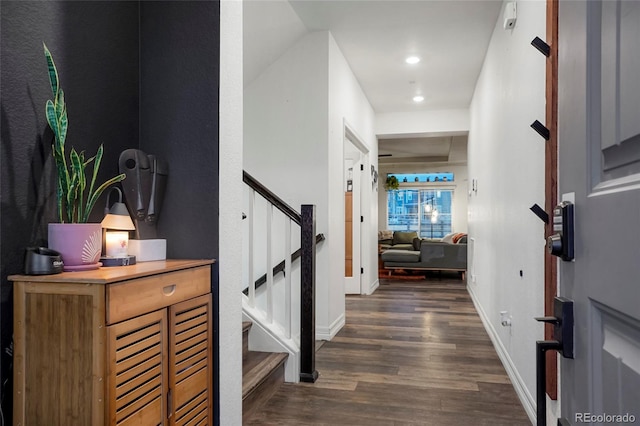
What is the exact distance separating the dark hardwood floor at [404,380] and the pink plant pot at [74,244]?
55.1 inches

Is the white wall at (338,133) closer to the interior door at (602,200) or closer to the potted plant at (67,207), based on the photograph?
the potted plant at (67,207)

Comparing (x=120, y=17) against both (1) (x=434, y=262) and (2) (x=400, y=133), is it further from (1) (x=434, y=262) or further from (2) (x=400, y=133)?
(1) (x=434, y=262)

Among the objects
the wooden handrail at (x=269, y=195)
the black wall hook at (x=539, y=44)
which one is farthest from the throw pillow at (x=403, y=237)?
the black wall hook at (x=539, y=44)

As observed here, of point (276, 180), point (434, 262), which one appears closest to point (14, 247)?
point (276, 180)

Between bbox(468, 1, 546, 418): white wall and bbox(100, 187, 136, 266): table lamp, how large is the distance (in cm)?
177

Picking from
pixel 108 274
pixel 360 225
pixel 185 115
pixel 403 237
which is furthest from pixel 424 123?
pixel 108 274

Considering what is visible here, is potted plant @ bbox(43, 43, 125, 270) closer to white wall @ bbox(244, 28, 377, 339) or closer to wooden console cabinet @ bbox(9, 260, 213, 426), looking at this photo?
wooden console cabinet @ bbox(9, 260, 213, 426)

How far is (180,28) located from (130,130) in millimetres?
452

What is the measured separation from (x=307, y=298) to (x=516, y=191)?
4.75ft

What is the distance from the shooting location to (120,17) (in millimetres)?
1748

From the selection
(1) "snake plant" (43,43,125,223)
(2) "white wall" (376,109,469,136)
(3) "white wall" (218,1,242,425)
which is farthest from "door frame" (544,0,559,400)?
(2) "white wall" (376,109,469,136)

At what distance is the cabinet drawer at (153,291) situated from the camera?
120 centimetres

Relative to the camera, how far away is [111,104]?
170 centimetres

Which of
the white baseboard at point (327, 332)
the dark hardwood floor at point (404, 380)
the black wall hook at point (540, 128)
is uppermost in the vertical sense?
the black wall hook at point (540, 128)
